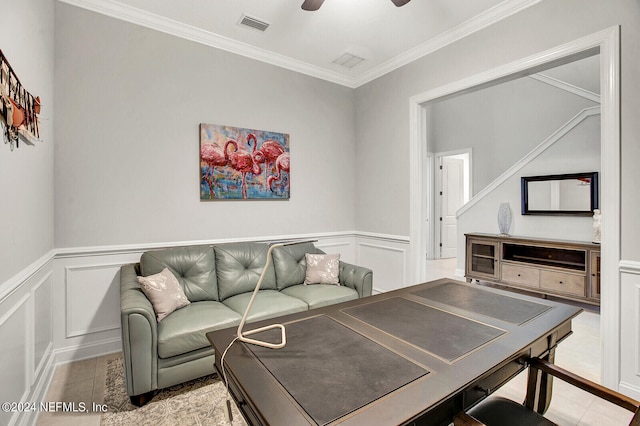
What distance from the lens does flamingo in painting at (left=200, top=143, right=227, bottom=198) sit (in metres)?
3.15

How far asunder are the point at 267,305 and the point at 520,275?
3.61 meters

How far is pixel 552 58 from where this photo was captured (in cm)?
244

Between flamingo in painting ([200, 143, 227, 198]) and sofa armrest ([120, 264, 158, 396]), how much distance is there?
1.45 metres

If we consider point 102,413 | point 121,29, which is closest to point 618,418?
point 102,413

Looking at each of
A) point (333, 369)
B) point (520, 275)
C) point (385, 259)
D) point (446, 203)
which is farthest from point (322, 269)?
point (446, 203)

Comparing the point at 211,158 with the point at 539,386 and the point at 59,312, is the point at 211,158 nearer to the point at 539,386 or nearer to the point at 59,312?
the point at 59,312

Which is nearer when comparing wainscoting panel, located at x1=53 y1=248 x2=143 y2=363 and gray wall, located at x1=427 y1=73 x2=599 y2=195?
wainscoting panel, located at x1=53 y1=248 x2=143 y2=363

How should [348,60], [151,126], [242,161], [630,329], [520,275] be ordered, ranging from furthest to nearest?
[520,275] → [348,60] → [242,161] → [151,126] → [630,329]

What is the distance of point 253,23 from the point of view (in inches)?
115

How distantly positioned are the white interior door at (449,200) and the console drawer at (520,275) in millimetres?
2628

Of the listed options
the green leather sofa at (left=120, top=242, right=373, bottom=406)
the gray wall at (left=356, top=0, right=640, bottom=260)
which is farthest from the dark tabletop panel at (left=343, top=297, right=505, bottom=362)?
the gray wall at (left=356, top=0, right=640, bottom=260)

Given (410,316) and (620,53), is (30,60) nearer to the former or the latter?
(410,316)

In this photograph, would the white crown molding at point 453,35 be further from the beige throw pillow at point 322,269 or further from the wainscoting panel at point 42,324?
the wainscoting panel at point 42,324

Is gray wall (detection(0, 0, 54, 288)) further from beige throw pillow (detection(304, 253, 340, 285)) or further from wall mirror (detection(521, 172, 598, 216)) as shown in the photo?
wall mirror (detection(521, 172, 598, 216))
